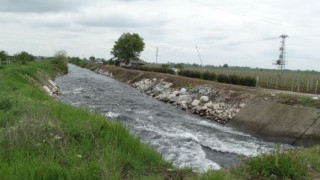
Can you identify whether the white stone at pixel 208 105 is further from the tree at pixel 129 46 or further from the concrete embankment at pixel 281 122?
the tree at pixel 129 46

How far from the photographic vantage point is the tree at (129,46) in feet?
311

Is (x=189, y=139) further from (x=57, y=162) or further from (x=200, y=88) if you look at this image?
(x=200, y=88)

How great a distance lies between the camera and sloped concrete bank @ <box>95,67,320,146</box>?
18562mm

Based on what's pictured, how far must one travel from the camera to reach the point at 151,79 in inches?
1886

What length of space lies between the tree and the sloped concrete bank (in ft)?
191

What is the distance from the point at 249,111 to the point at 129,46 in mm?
74060

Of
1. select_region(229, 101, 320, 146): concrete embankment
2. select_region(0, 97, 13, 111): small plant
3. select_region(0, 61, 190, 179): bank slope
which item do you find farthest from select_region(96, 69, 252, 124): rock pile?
select_region(0, 61, 190, 179): bank slope

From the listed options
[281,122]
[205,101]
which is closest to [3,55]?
[205,101]

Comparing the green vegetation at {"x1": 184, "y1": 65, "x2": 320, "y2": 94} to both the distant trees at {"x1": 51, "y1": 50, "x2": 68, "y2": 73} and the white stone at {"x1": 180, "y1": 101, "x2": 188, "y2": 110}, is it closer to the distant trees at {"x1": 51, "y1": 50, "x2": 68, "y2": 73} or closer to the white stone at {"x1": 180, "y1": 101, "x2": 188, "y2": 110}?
the white stone at {"x1": 180, "y1": 101, "x2": 188, "y2": 110}

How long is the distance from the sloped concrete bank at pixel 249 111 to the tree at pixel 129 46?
58095mm

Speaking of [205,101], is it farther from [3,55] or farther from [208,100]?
[3,55]

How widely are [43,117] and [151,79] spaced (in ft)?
127

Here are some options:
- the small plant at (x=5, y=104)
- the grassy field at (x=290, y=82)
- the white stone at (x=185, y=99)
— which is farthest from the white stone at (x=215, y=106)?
the small plant at (x=5, y=104)

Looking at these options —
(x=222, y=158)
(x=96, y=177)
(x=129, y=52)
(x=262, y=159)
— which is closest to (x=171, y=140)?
(x=222, y=158)
